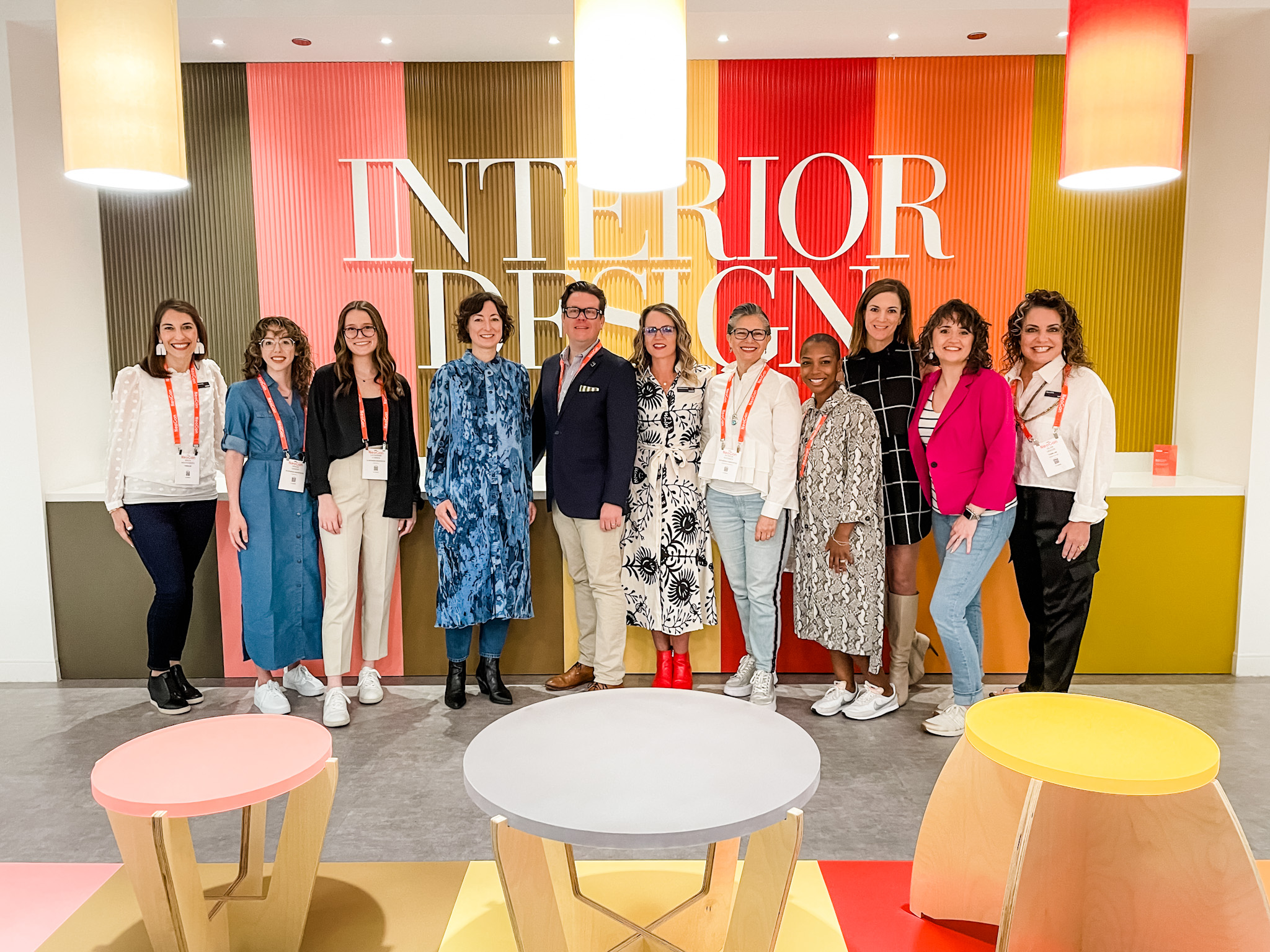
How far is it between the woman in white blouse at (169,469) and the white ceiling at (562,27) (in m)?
1.75

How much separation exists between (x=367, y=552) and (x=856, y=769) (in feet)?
7.48

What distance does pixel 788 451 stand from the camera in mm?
3578

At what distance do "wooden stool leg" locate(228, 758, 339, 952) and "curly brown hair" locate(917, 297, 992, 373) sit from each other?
265cm

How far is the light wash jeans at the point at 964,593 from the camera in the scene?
131 inches

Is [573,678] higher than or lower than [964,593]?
lower

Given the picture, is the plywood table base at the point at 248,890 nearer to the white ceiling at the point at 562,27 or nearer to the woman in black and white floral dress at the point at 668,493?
the woman in black and white floral dress at the point at 668,493

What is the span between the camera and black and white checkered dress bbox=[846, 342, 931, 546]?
11.4 ft

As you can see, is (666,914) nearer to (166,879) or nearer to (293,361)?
(166,879)

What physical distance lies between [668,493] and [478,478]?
853 millimetres

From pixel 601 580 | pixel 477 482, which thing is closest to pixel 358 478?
pixel 477 482

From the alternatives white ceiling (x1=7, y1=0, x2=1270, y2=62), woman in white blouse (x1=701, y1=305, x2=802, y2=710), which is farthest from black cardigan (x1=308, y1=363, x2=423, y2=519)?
white ceiling (x1=7, y1=0, x2=1270, y2=62)

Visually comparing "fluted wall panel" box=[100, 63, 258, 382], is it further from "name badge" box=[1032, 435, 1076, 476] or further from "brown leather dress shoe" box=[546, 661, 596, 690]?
"name badge" box=[1032, 435, 1076, 476]

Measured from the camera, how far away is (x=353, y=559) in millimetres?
3713

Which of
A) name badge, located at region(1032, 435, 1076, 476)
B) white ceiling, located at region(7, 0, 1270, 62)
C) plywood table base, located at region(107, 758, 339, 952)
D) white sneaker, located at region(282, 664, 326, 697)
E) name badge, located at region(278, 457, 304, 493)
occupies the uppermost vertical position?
white ceiling, located at region(7, 0, 1270, 62)
